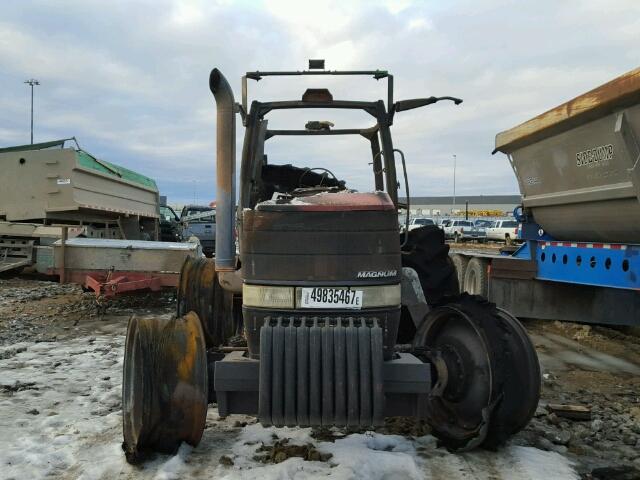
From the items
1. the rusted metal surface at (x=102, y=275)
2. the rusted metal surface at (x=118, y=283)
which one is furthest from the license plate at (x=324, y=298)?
the rusted metal surface at (x=102, y=275)

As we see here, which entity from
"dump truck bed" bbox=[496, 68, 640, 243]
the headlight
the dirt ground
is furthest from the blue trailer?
the headlight

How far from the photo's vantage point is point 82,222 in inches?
497

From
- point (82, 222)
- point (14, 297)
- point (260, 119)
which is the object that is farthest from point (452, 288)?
point (82, 222)

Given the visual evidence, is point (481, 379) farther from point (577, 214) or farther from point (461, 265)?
point (461, 265)

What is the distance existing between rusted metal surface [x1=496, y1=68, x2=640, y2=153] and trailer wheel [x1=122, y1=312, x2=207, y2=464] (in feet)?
13.4

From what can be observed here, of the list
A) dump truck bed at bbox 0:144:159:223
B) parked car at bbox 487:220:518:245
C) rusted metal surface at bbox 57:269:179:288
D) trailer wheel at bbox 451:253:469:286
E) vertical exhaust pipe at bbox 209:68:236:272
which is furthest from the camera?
parked car at bbox 487:220:518:245

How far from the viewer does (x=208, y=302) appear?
5.17m

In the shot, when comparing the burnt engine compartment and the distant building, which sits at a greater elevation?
the distant building

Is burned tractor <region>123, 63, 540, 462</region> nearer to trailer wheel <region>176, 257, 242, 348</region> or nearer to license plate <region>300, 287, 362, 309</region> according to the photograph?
license plate <region>300, 287, 362, 309</region>

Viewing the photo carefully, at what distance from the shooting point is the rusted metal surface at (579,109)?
492cm

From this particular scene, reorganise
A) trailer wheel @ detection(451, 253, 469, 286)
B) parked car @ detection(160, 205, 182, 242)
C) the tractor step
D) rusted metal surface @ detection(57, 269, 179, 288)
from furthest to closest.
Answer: parked car @ detection(160, 205, 182, 242) < trailer wheel @ detection(451, 253, 469, 286) < rusted metal surface @ detection(57, 269, 179, 288) < the tractor step

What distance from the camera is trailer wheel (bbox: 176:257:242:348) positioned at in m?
5.16

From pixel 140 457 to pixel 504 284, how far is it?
19.4 feet

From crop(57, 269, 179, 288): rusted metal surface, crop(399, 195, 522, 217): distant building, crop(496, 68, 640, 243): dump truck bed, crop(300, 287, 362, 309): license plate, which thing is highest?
crop(399, 195, 522, 217): distant building
